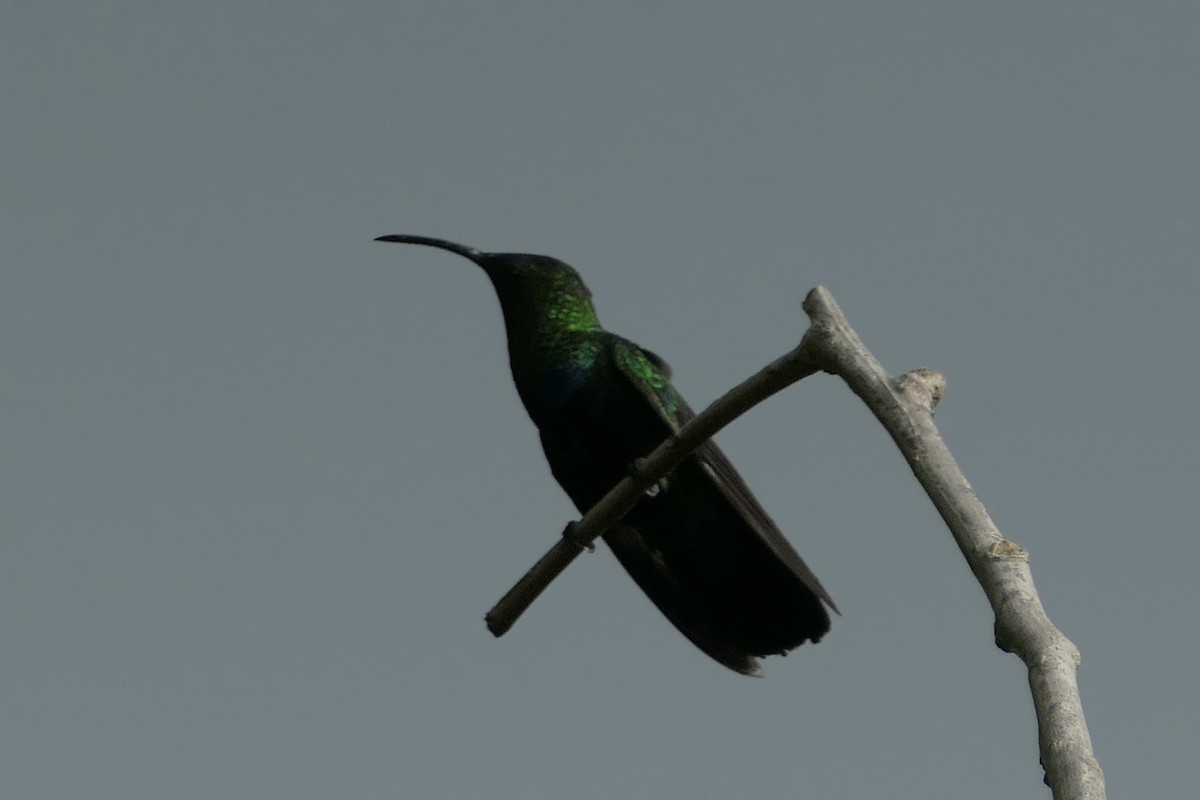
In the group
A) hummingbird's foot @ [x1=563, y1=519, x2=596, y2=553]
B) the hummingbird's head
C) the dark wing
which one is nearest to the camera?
hummingbird's foot @ [x1=563, y1=519, x2=596, y2=553]

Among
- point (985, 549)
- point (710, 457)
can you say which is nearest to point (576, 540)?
point (710, 457)

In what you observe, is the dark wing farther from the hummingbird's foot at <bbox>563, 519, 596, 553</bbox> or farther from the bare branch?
the bare branch

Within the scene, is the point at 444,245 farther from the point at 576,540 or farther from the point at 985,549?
the point at 985,549

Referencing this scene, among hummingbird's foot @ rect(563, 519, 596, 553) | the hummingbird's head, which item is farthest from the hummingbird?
hummingbird's foot @ rect(563, 519, 596, 553)

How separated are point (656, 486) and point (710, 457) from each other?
0.88ft

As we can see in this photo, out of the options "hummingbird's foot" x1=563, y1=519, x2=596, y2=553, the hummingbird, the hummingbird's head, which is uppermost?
the hummingbird's head

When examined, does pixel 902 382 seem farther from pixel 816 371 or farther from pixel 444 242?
pixel 444 242

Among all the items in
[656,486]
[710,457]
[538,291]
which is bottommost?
[656,486]

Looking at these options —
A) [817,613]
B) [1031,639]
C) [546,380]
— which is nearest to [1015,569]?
[1031,639]

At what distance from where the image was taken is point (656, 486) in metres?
5.72

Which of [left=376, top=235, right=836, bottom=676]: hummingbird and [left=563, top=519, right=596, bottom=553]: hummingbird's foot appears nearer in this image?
[left=563, top=519, right=596, bottom=553]: hummingbird's foot

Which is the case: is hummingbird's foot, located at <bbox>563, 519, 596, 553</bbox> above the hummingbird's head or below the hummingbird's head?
below

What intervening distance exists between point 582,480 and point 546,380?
392mm

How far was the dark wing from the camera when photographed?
5.30 m
